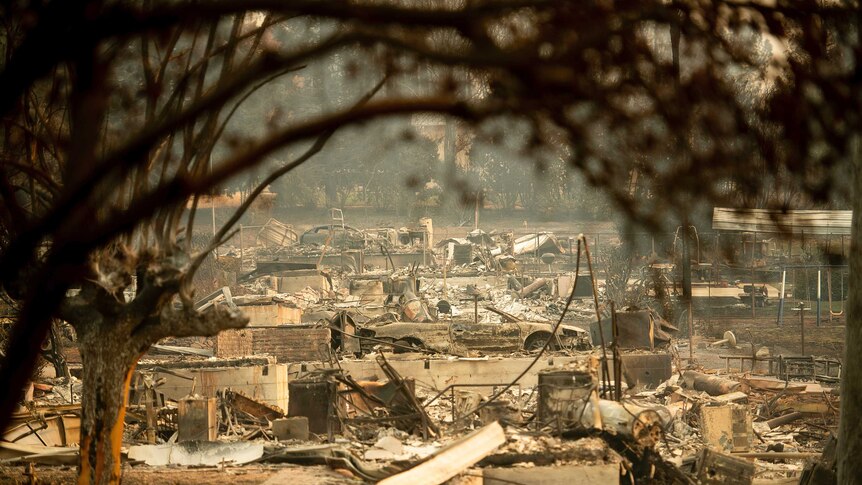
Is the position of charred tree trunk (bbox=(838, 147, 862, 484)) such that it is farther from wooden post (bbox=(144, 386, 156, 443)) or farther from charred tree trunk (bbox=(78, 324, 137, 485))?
wooden post (bbox=(144, 386, 156, 443))

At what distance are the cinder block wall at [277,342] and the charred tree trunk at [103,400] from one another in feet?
47.7

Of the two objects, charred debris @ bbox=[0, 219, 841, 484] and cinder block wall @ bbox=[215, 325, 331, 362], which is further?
cinder block wall @ bbox=[215, 325, 331, 362]

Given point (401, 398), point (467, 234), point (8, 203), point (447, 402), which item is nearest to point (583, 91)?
point (8, 203)

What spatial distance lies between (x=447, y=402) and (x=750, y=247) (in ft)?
54.0

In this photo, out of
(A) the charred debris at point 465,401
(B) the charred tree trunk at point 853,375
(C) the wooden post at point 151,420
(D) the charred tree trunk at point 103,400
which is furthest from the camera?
(C) the wooden post at point 151,420

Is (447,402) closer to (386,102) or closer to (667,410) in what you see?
(667,410)

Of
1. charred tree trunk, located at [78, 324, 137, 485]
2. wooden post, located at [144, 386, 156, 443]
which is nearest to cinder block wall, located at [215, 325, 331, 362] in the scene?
wooden post, located at [144, 386, 156, 443]

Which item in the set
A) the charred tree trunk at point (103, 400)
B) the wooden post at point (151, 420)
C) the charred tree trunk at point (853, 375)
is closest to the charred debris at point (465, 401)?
the wooden post at point (151, 420)

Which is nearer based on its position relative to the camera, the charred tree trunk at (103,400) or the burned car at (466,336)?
the charred tree trunk at (103,400)

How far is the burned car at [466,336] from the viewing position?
22.1 m

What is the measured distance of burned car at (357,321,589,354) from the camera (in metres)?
22.1

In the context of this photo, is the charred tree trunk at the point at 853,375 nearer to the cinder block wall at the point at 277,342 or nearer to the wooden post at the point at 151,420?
the wooden post at the point at 151,420

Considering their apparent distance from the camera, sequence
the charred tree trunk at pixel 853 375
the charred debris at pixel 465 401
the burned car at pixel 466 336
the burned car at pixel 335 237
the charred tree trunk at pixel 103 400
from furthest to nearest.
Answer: the burned car at pixel 335 237
the burned car at pixel 466 336
the charred debris at pixel 465 401
the charred tree trunk at pixel 103 400
the charred tree trunk at pixel 853 375

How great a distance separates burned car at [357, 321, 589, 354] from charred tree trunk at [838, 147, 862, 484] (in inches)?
594
